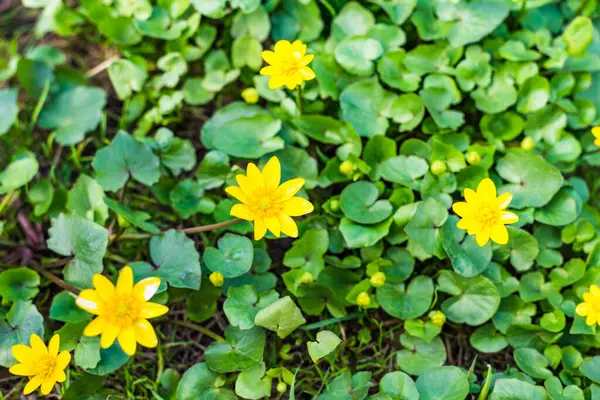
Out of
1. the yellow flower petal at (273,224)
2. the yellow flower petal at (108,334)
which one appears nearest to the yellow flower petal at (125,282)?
the yellow flower petal at (108,334)

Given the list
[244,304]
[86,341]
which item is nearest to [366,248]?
[244,304]

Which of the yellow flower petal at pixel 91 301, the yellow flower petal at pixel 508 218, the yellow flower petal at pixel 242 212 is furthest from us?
the yellow flower petal at pixel 508 218

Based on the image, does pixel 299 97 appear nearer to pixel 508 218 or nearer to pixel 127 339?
pixel 508 218

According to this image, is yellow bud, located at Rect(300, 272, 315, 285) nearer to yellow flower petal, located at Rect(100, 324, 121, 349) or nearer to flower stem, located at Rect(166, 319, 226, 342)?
flower stem, located at Rect(166, 319, 226, 342)

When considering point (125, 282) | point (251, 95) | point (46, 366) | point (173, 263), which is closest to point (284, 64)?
Answer: point (251, 95)

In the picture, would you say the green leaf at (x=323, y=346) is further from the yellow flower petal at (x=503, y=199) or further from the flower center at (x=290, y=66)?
the flower center at (x=290, y=66)

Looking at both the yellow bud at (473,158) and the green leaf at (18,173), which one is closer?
the yellow bud at (473,158)

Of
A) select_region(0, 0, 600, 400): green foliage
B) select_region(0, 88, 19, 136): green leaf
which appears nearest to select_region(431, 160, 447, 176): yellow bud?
select_region(0, 0, 600, 400): green foliage

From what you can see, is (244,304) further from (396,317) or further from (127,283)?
(396,317)
